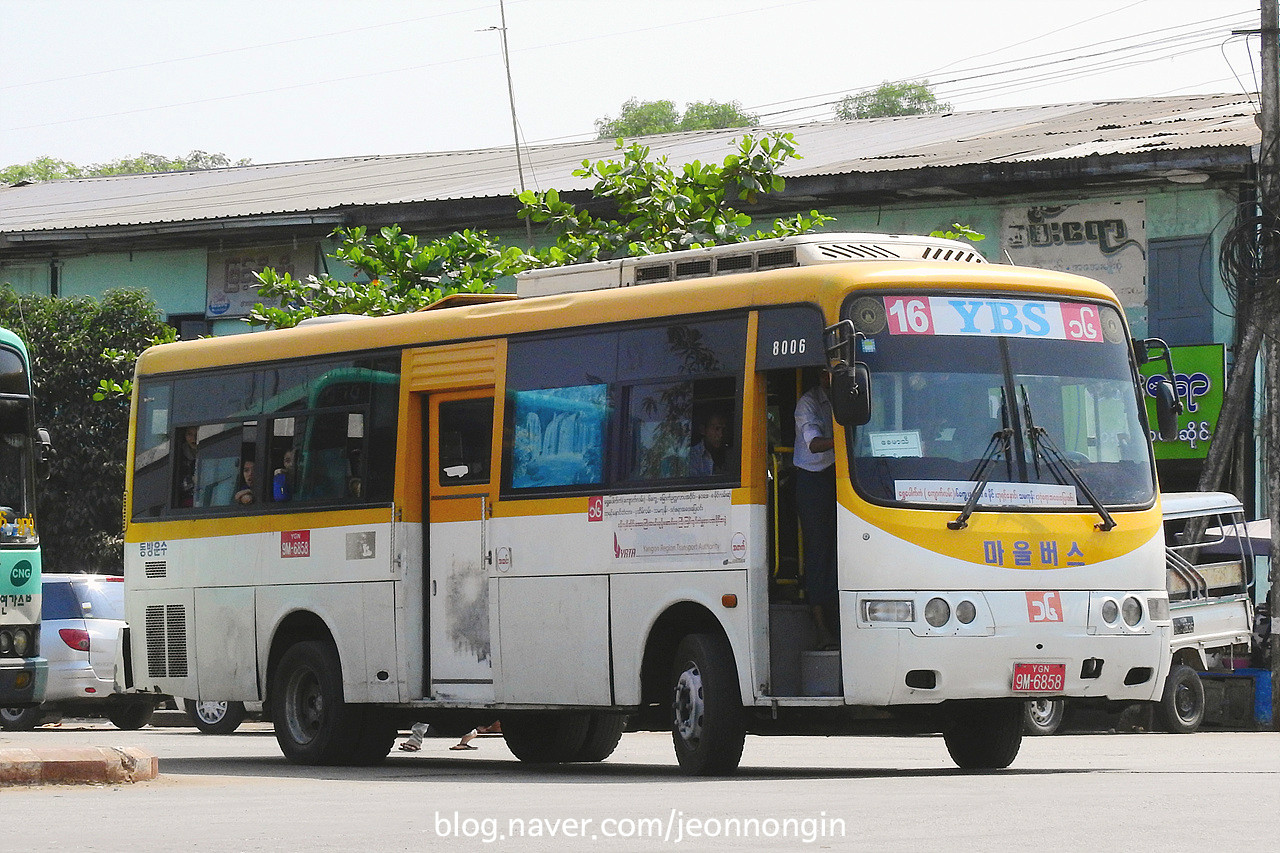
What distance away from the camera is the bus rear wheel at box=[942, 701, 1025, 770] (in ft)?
43.3

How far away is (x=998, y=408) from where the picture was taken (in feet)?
40.0

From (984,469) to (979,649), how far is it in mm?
1032

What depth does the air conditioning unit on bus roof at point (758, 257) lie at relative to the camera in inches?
509

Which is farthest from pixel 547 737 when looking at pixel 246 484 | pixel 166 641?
pixel 166 641

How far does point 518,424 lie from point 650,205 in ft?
29.6

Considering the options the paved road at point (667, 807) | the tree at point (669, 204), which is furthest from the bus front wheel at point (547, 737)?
the tree at point (669, 204)

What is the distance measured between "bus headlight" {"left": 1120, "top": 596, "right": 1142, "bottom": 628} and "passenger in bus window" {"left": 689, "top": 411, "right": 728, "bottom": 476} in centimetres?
246

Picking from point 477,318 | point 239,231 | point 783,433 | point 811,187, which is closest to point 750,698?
point 783,433

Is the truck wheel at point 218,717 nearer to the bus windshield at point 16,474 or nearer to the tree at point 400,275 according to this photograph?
the tree at point 400,275

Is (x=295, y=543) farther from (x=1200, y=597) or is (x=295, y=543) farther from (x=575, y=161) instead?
(x=575, y=161)

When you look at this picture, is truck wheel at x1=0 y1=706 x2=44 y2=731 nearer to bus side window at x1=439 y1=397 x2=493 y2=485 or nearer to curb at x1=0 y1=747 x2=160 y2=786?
bus side window at x1=439 y1=397 x2=493 y2=485

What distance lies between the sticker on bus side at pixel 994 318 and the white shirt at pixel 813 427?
23.0 inches

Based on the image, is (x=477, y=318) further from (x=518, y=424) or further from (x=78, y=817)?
(x=78, y=817)

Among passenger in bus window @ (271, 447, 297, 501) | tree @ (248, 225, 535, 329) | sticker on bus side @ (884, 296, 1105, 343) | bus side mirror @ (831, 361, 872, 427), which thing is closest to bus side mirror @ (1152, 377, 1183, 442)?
sticker on bus side @ (884, 296, 1105, 343)
